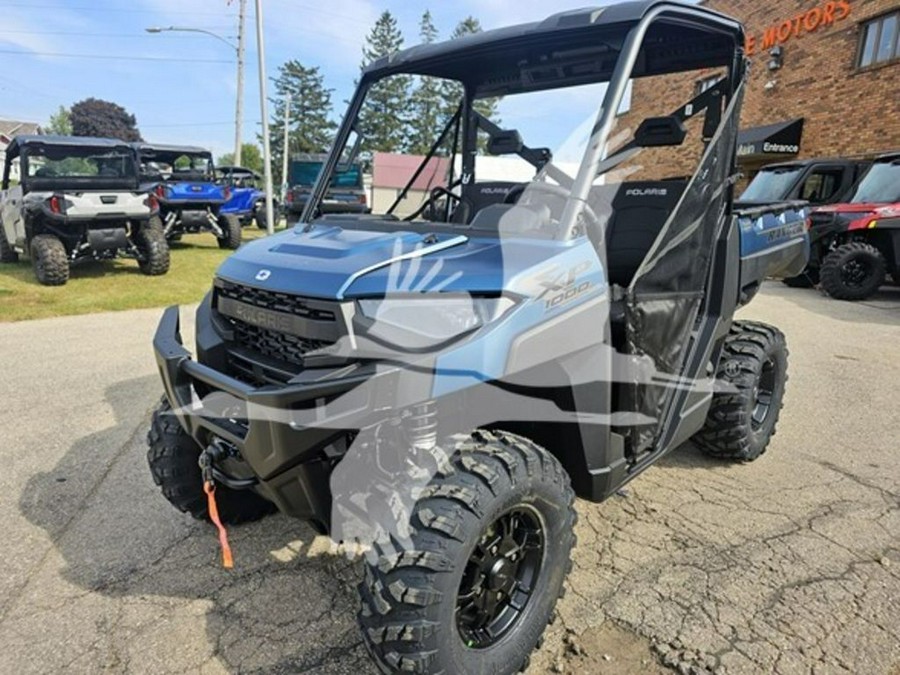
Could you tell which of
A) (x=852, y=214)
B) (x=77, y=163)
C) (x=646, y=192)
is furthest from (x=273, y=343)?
(x=852, y=214)

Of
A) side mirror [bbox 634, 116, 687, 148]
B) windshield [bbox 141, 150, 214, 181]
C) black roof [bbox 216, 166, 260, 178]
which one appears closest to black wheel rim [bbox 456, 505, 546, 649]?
side mirror [bbox 634, 116, 687, 148]

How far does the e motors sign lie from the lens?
1453 cm

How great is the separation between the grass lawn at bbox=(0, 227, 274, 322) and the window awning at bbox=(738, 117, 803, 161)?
43.2 feet

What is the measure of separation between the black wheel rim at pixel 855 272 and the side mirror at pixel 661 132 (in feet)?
29.2

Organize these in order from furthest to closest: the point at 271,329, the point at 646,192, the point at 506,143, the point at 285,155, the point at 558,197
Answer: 1. the point at 285,155
2. the point at 646,192
3. the point at 506,143
4. the point at 558,197
5. the point at 271,329

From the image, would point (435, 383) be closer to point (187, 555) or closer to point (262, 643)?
point (262, 643)

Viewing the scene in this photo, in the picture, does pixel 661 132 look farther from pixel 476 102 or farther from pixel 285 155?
pixel 285 155

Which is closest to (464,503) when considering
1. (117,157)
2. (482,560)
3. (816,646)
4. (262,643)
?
(482,560)

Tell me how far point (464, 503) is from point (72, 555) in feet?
6.75

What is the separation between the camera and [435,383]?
1.80 metres

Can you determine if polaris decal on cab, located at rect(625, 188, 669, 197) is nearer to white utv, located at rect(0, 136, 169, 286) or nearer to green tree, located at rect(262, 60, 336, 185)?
white utv, located at rect(0, 136, 169, 286)

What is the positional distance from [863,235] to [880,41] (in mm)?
6963

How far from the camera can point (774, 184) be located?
11.3 meters

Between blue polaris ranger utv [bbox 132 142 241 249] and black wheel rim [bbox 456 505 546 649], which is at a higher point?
blue polaris ranger utv [bbox 132 142 241 249]
